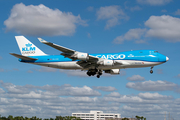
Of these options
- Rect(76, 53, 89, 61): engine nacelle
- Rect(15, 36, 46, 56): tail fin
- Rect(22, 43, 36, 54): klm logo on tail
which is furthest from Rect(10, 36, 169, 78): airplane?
Rect(22, 43, 36, 54): klm logo on tail

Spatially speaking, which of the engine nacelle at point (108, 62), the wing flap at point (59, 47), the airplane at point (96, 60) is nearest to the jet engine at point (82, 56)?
the airplane at point (96, 60)

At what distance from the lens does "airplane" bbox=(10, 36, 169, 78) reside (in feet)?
172

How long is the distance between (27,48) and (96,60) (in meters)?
22.9

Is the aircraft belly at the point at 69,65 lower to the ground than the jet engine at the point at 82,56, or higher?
lower

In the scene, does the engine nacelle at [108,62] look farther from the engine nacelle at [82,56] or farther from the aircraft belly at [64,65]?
the aircraft belly at [64,65]

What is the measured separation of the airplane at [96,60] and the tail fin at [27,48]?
1319mm

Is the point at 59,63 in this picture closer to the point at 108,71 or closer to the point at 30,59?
the point at 30,59

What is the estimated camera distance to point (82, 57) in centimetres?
5197

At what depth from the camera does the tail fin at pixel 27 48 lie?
6422 cm

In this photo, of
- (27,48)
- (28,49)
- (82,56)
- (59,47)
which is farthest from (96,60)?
(27,48)

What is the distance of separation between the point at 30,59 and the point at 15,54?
476cm

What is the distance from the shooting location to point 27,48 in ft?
217

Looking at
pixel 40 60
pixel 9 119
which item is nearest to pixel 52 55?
pixel 40 60

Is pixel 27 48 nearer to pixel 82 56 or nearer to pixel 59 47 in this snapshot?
pixel 59 47
